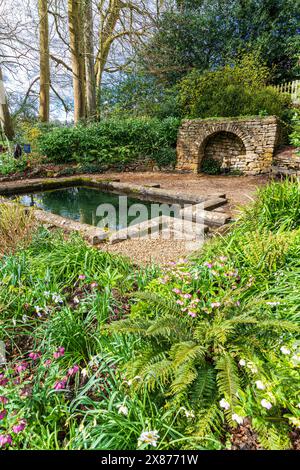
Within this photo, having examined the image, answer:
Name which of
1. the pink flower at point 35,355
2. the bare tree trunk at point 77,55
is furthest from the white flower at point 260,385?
the bare tree trunk at point 77,55

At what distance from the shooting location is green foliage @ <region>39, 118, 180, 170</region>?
970 centimetres

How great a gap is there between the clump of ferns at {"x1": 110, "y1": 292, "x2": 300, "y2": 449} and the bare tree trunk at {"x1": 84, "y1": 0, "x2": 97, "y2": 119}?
11.4m

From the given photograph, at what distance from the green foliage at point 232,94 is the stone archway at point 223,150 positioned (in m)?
0.81

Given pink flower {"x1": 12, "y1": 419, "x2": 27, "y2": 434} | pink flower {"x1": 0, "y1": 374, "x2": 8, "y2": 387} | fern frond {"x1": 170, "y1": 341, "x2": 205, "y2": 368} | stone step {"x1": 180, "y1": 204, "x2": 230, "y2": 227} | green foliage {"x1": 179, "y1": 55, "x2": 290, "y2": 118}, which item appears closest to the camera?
pink flower {"x1": 12, "y1": 419, "x2": 27, "y2": 434}

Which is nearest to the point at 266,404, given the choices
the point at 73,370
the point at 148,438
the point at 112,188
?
the point at 148,438

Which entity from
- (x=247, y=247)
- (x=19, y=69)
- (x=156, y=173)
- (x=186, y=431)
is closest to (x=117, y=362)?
(x=186, y=431)

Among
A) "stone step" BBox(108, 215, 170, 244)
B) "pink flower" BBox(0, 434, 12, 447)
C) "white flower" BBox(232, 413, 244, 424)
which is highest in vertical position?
"stone step" BBox(108, 215, 170, 244)

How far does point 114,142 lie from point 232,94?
14.5 feet

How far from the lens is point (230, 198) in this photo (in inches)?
239

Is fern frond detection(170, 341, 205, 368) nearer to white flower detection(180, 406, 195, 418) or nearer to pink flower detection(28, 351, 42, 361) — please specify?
white flower detection(180, 406, 195, 418)

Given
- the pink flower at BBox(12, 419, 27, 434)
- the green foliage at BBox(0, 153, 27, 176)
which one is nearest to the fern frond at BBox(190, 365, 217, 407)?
the pink flower at BBox(12, 419, 27, 434)

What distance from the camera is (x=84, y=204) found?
6.45m

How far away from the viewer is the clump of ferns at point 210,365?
52.2 inches

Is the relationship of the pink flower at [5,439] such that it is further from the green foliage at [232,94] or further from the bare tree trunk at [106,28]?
the bare tree trunk at [106,28]
